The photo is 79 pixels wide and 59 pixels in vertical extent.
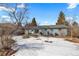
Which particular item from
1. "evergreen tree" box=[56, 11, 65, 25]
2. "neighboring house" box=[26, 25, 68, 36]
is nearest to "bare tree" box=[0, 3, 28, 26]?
"neighboring house" box=[26, 25, 68, 36]

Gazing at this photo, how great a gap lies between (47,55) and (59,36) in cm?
21

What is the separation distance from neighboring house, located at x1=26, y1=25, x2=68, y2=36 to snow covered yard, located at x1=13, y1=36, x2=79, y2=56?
0.18ft

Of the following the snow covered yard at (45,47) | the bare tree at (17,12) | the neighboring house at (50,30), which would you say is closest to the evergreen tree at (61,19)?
the neighboring house at (50,30)

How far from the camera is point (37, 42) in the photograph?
159 centimetres

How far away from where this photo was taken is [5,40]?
1.58m

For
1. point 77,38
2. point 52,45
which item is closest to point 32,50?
point 52,45

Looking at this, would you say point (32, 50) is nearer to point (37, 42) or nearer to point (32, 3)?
point (37, 42)

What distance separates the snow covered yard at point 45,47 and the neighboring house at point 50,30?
6cm

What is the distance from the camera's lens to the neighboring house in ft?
5.20

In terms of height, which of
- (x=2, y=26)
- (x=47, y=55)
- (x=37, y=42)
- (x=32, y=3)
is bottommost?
(x=47, y=55)

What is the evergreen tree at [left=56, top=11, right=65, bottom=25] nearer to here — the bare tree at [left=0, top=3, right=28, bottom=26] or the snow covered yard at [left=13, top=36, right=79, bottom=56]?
the snow covered yard at [left=13, top=36, right=79, bottom=56]

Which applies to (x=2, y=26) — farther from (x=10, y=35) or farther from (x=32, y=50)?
(x=32, y=50)

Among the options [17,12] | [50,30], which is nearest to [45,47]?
[50,30]

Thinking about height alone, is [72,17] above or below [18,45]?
above
